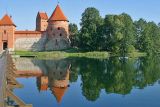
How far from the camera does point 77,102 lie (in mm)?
13867

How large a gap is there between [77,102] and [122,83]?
6.84 metres

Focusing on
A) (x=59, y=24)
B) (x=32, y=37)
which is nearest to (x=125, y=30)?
(x=59, y=24)

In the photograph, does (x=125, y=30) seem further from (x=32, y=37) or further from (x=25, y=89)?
(x=25, y=89)

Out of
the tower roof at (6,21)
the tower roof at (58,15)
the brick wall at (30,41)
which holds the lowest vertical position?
the brick wall at (30,41)

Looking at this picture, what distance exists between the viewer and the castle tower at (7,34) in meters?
61.1

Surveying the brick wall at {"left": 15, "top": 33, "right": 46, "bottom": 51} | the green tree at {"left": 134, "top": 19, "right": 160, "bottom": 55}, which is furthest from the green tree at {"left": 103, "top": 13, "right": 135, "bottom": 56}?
the brick wall at {"left": 15, "top": 33, "right": 46, "bottom": 51}

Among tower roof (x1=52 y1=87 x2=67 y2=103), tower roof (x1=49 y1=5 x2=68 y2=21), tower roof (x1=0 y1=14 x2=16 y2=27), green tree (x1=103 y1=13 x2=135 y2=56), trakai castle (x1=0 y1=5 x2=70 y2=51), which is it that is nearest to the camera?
tower roof (x1=52 y1=87 x2=67 y2=103)

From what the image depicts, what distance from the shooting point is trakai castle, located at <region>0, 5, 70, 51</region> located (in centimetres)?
6162

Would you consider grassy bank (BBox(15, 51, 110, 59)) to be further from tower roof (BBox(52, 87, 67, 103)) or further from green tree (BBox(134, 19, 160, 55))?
tower roof (BBox(52, 87, 67, 103))

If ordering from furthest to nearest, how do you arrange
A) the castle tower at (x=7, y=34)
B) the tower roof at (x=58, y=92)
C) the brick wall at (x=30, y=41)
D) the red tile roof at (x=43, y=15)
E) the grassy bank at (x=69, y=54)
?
the red tile roof at (x=43, y=15), the brick wall at (x=30, y=41), the castle tower at (x=7, y=34), the grassy bank at (x=69, y=54), the tower roof at (x=58, y=92)

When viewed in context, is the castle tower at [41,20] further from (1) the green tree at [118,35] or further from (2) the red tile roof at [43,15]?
(1) the green tree at [118,35]

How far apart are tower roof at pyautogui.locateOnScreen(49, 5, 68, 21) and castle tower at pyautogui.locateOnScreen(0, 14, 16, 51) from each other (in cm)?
698

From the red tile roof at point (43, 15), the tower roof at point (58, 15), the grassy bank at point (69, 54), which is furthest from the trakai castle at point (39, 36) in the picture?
the red tile roof at point (43, 15)

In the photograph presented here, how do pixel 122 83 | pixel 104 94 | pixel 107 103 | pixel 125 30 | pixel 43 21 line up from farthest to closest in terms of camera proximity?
pixel 43 21
pixel 125 30
pixel 122 83
pixel 104 94
pixel 107 103
